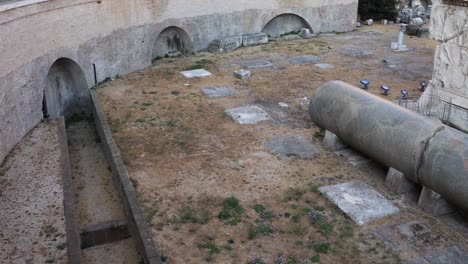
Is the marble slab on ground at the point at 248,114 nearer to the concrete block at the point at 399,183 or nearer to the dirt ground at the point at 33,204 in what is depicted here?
the concrete block at the point at 399,183

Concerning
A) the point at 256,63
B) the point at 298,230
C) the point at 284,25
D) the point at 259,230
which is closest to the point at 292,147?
the point at 298,230

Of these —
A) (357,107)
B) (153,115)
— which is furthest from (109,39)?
(357,107)

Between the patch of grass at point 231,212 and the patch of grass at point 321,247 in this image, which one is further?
the patch of grass at point 231,212

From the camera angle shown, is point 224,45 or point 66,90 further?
point 224,45

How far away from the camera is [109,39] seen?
52.9ft

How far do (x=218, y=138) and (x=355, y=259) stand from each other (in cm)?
506

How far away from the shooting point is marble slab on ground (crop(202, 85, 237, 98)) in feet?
48.8

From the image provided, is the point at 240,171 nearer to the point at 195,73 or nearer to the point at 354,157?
the point at 354,157

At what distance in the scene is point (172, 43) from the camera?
1973 centimetres

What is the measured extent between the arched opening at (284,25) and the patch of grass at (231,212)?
14232 millimetres

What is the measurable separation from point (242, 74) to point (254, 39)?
515 cm

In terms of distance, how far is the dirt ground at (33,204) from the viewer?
777 cm

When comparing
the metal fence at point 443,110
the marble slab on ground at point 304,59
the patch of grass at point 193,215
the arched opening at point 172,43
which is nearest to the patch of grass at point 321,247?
the patch of grass at point 193,215

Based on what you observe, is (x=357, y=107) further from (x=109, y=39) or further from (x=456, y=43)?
(x=109, y=39)
